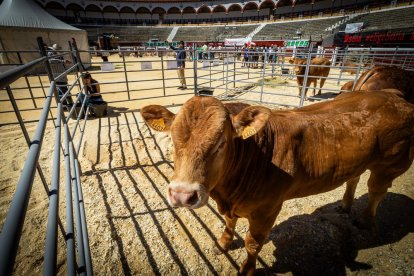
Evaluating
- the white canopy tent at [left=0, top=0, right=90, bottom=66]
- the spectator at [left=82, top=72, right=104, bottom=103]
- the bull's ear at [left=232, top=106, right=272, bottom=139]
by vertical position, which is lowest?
the spectator at [left=82, top=72, right=104, bottom=103]

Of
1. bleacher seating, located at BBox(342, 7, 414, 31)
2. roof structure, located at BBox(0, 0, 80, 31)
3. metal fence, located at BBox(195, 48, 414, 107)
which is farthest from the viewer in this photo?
bleacher seating, located at BBox(342, 7, 414, 31)

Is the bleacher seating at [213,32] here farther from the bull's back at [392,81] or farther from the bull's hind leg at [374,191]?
the bull's hind leg at [374,191]

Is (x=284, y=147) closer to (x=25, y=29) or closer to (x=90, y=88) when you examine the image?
(x=90, y=88)

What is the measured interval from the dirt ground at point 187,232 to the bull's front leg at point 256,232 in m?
0.22

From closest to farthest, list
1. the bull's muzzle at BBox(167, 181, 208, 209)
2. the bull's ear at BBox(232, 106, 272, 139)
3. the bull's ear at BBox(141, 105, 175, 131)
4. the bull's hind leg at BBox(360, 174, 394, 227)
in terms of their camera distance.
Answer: the bull's muzzle at BBox(167, 181, 208, 209) → the bull's ear at BBox(232, 106, 272, 139) → the bull's ear at BBox(141, 105, 175, 131) → the bull's hind leg at BBox(360, 174, 394, 227)

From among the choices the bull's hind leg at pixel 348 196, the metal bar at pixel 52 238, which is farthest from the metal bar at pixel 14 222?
the bull's hind leg at pixel 348 196

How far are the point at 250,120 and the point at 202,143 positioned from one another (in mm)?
522

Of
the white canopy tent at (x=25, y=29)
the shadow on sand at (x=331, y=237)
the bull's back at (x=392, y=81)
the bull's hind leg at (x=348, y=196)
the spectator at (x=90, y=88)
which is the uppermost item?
the white canopy tent at (x=25, y=29)

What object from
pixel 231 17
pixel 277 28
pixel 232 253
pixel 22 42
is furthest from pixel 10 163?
pixel 231 17

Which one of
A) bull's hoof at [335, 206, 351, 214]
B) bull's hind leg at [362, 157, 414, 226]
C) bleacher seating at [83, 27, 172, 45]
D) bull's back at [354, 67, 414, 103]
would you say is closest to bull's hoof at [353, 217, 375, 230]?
bull's hind leg at [362, 157, 414, 226]

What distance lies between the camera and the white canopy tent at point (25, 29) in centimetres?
1361

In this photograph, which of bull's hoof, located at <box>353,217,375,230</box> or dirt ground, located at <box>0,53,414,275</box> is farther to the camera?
bull's hoof, located at <box>353,217,375,230</box>

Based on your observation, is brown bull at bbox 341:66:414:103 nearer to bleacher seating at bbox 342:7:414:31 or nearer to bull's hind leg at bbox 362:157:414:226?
bull's hind leg at bbox 362:157:414:226

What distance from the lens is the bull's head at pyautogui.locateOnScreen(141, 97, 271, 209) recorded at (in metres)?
1.44
